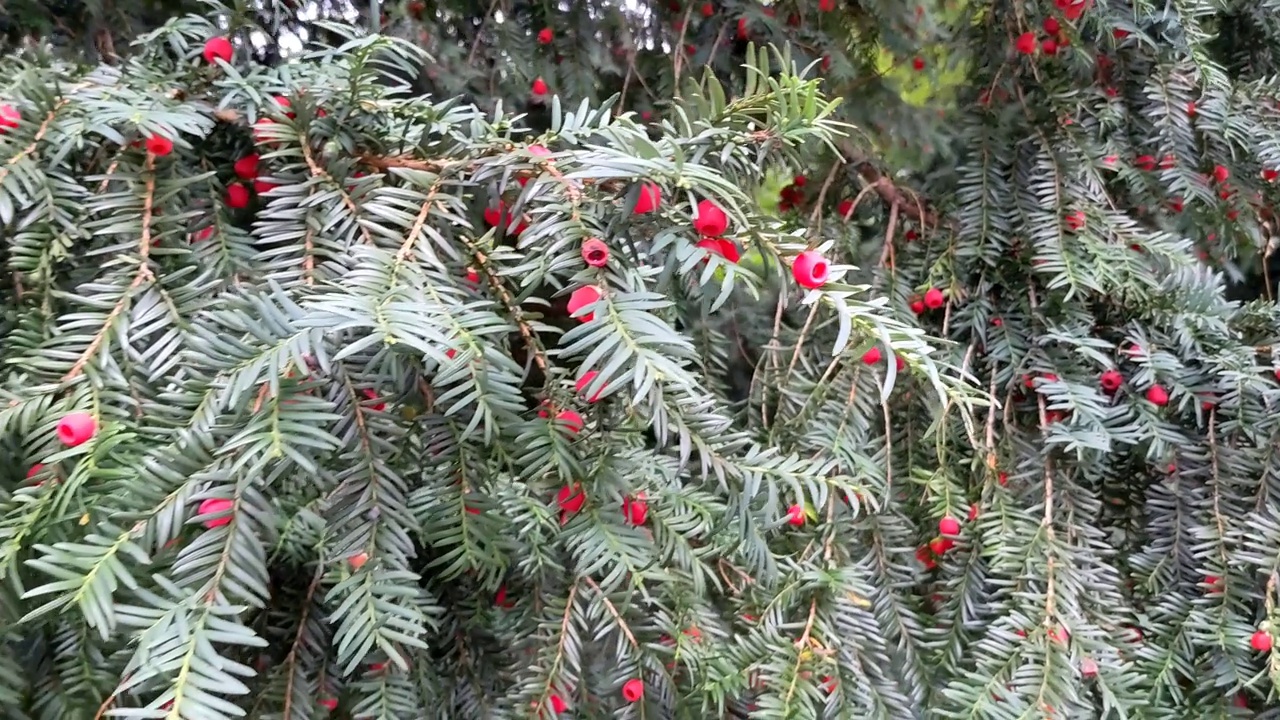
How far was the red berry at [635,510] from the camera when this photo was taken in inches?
16.7

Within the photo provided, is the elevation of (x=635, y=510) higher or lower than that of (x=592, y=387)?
lower

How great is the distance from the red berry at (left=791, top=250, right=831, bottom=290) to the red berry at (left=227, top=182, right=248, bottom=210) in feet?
1.13

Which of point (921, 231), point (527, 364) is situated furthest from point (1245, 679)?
point (527, 364)

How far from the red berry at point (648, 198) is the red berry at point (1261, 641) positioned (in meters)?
0.66

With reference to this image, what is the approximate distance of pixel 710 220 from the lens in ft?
1.10

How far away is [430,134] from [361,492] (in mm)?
218

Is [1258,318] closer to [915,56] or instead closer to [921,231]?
[921,231]

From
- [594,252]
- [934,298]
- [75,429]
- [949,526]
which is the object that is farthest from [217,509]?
[934,298]

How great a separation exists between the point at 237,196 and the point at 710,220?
1.03 feet

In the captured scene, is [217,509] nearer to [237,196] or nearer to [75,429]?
[75,429]

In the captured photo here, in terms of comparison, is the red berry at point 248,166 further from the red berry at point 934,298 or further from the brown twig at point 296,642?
the red berry at point 934,298

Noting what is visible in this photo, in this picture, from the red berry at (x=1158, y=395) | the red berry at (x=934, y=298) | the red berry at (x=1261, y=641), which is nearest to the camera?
the red berry at (x=1261, y=641)

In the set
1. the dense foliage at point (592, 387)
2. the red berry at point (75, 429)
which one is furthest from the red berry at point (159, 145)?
the red berry at point (75, 429)

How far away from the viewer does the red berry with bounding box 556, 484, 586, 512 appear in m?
0.40
